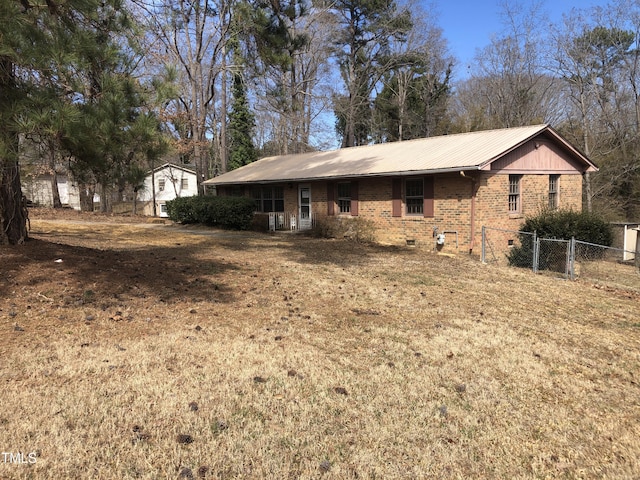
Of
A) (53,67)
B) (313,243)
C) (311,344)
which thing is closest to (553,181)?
(313,243)

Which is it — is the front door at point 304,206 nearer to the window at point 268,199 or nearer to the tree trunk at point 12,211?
the window at point 268,199

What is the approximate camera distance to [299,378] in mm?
4078

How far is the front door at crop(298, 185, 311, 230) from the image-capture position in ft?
61.4

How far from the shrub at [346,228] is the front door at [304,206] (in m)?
1.08

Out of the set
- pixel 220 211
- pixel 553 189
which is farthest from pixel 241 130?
pixel 553 189

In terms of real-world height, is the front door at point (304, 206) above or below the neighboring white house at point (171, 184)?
below

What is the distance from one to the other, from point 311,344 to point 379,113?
3287cm

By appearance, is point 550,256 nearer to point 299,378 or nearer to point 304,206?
point 304,206

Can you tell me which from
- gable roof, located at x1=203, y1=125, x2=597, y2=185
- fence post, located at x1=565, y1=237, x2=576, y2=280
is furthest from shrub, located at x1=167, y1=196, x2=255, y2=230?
fence post, located at x1=565, y1=237, x2=576, y2=280

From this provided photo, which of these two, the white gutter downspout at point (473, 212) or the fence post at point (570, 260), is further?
the white gutter downspout at point (473, 212)

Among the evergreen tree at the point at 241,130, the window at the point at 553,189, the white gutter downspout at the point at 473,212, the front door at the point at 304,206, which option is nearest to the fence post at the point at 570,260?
the white gutter downspout at the point at 473,212

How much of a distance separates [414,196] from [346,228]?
302 cm

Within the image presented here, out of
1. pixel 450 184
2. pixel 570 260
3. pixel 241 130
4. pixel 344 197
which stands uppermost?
pixel 241 130

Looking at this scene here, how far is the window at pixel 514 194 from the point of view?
565 inches
